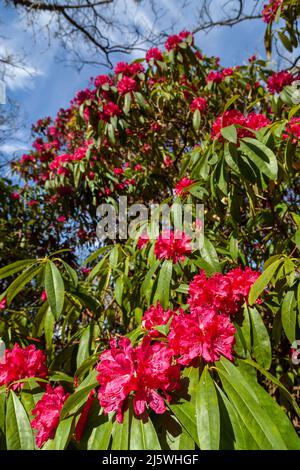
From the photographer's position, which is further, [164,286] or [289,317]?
[164,286]

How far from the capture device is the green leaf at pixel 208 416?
21.6 inches

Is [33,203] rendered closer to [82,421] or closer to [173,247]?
[173,247]

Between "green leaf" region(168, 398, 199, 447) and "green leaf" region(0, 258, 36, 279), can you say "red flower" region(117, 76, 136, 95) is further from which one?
"green leaf" region(168, 398, 199, 447)

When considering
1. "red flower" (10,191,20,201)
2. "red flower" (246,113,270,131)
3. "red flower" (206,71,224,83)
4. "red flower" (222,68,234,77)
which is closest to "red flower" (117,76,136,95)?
"red flower" (206,71,224,83)

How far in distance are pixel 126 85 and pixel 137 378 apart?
2.18 meters

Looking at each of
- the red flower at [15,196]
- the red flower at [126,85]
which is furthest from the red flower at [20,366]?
the red flower at [15,196]

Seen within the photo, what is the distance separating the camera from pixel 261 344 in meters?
0.91

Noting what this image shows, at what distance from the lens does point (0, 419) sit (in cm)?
75

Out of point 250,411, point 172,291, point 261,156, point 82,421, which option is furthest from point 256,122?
point 82,421

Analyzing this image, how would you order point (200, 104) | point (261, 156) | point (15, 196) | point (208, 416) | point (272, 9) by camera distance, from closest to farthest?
point (208, 416)
point (261, 156)
point (272, 9)
point (200, 104)
point (15, 196)

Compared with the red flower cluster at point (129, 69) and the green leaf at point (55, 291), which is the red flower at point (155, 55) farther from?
the green leaf at point (55, 291)

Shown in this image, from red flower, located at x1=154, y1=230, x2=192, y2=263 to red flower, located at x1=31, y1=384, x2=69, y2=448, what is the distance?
654 mm

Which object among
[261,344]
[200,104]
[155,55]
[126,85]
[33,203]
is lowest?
[261,344]
